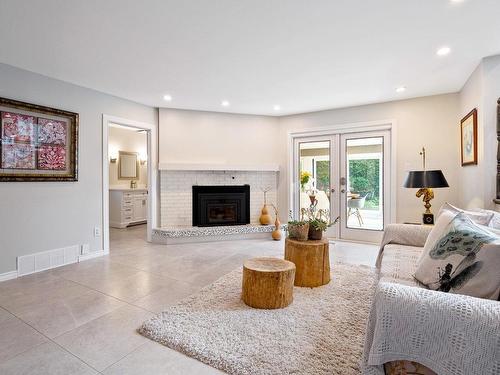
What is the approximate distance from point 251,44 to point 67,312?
282 cm

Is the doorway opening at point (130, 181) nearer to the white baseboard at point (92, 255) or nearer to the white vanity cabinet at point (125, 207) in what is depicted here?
the white vanity cabinet at point (125, 207)

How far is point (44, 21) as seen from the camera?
2203 millimetres

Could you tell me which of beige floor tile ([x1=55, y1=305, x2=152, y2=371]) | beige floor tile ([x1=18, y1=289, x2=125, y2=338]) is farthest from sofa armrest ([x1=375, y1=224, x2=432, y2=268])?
beige floor tile ([x1=18, y1=289, x2=125, y2=338])

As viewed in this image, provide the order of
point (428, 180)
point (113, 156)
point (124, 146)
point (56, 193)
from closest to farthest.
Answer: point (428, 180) → point (56, 193) → point (113, 156) → point (124, 146)

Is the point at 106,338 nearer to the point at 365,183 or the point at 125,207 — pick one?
the point at 365,183

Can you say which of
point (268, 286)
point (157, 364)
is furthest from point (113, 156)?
point (157, 364)

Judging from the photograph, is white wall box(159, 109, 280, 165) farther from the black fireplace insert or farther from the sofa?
the sofa

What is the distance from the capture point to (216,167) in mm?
4977

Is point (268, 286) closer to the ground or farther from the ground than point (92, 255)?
farther from the ground

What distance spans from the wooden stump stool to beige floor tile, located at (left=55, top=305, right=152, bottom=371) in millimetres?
829

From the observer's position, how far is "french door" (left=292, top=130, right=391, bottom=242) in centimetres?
457

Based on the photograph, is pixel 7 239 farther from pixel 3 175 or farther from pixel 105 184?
pixel 105 184

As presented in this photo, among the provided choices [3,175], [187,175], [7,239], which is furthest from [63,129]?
[187,175]

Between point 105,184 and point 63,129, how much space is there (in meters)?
0.92
